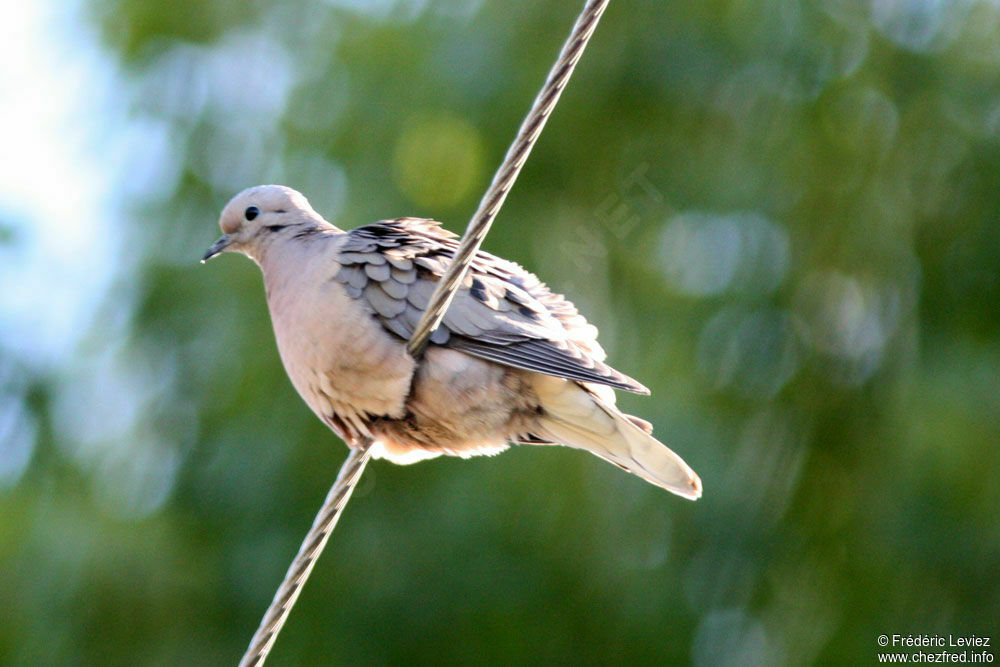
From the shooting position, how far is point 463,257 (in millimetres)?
2559

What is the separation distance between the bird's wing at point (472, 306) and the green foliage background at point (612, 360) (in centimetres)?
328

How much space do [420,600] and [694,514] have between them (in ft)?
6.25

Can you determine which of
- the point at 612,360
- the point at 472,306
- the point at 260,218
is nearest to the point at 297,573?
the point at 472,306

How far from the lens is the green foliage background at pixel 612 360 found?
23.6 ft

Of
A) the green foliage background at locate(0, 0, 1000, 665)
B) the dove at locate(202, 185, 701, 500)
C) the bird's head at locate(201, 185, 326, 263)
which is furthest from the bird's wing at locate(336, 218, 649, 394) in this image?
the green foliage background at locate(0, 0, 1000, 665)

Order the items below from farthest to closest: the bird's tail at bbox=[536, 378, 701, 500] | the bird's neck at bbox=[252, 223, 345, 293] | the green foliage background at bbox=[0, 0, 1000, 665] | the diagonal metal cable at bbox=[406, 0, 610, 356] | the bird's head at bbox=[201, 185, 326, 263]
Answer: the green foliage background at bbox=[0, 0, 1000, 665] → the bird's head at bbox=[201, 185, 326, 263] → the bird's neck at bbox=[252, 223, 345, 293] → the bird's tail at bbox=[536, 378, 701, 500] → the diagonal metal cable at bbox=[406, 0, 610, 356]

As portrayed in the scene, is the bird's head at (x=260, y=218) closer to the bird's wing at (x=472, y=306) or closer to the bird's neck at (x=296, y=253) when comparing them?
the bird's neck at (x=296, y=253)

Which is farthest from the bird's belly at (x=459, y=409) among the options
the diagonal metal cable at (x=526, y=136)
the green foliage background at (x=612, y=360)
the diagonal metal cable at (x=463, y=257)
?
the green foliage background at (x=612, y=360)

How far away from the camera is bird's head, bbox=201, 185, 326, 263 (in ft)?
12.7

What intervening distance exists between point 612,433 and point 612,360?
3983 millimetres

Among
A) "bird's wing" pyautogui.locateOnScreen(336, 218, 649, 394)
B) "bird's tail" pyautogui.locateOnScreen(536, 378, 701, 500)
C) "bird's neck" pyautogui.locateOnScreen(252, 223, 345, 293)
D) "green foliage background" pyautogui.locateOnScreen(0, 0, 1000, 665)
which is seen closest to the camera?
"bird's wing" pyautogui.locateOnScreen(336, 218, 649, 394)

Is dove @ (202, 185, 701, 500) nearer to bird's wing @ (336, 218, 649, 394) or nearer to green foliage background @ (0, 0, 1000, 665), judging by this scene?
bird's wing @ (336, 218, 649, 394)

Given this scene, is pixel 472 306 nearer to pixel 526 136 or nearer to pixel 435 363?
pixel 435 363

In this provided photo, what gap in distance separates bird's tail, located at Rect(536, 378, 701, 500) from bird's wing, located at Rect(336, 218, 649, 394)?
0.50ft
